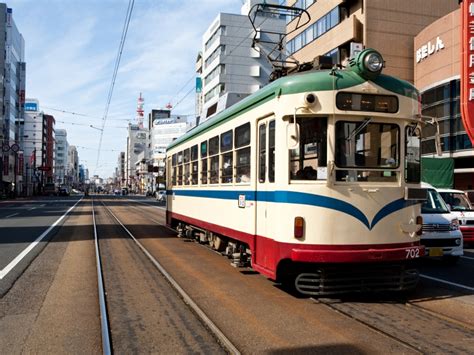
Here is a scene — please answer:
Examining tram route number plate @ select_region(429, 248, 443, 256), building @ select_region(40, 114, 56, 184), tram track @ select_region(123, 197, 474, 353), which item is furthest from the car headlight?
building @ select_region(40, 114, 56, 184)

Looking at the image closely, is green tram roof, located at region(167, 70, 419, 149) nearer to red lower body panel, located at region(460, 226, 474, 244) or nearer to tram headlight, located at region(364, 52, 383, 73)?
tram headlight, located at region(364, 52, 383, 73)

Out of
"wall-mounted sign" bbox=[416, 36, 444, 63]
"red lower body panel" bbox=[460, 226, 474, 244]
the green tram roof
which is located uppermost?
"wall-mounted sign" bbox=[416, 36, 444, 63]

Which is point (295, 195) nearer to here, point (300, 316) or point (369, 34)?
point (300, 316)

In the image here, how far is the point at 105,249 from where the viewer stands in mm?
13172

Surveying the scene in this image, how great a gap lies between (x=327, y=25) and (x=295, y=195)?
40.9 meters

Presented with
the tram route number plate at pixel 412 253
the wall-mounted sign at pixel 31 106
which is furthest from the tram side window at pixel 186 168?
Result: the wall-mounted sign at pixel 31 106

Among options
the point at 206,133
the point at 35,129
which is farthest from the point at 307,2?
the point at 35,129

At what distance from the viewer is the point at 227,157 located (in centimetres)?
935

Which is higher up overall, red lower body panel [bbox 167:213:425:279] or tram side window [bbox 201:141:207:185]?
tram side window [bbox 201:141:207:185]

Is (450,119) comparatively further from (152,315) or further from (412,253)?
(152,315)

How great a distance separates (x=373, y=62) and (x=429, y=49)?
3342 cm

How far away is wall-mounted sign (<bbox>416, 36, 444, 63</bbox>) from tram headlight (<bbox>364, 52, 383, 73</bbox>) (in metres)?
31.7

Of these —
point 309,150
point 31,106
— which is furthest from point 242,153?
point 31,106

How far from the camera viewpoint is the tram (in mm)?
6781
